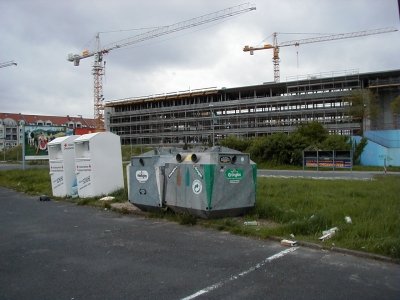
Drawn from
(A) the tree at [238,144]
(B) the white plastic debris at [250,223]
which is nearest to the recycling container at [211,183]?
(B) the white plastic debris at [250,223]

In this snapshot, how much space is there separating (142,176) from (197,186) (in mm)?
2155

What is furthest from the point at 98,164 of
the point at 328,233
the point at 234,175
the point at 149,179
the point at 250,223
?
the point at 328,233

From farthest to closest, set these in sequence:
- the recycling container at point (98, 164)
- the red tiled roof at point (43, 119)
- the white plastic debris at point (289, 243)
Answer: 1. the red tiled roof at point (43, 119)
2. the recycling container at point (98, 164)
3. the white plastic debris at point (289, 243)

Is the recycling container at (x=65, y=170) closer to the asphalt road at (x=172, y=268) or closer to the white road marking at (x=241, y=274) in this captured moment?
the asphalt road at (x=172, y=268)

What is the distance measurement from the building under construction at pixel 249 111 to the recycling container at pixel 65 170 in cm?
5188

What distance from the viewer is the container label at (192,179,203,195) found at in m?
9.23

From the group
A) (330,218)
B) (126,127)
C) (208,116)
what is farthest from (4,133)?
(330,218)

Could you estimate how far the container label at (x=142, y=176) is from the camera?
1082 cm

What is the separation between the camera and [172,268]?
6066 millimetres

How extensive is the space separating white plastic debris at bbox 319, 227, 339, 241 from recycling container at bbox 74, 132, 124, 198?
8441 millimetres

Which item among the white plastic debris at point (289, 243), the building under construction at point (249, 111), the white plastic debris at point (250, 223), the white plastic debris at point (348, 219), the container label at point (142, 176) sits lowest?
the white plastic debris at point (289, 243)

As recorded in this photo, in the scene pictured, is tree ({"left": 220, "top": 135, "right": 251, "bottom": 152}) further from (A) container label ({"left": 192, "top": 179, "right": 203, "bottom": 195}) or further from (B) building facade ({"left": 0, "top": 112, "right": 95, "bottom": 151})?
(B) building facade ({"left": 0, "top": 112, "right": 95, "bottom": 151})

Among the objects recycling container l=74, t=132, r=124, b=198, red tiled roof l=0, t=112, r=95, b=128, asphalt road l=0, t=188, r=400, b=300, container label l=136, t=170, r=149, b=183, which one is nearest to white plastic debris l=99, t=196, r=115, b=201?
recycling container l=74, t=132, r=124, b=198

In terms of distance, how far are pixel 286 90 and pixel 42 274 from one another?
77644 mm
